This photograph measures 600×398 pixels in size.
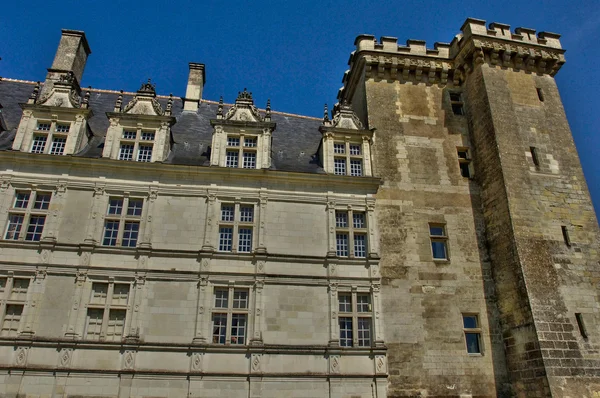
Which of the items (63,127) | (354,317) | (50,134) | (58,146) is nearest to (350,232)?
(354,317)

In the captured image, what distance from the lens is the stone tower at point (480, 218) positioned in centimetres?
1519

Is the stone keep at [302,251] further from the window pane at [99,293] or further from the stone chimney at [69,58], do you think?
the stone chimney at [69,58]

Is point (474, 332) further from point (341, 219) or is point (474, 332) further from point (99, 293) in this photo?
point (99, 293)

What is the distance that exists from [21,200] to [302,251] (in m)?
9.50

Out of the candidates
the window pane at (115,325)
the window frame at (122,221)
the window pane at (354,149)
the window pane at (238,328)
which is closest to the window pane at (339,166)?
the window pane at (354,149)

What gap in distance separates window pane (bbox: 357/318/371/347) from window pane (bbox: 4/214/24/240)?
11.3 m

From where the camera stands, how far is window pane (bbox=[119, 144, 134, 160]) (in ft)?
55.5

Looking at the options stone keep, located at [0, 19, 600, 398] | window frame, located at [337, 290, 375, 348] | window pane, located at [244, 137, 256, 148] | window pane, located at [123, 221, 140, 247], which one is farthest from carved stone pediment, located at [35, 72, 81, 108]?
window frame, located at [337, 290, 375, 348]

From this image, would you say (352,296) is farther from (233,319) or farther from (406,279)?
(233,319)

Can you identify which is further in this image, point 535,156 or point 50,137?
point 535,156

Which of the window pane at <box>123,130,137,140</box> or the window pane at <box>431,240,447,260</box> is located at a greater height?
the window pane at <box>123,130,137,140</box>

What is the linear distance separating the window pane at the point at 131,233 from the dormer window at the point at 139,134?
233cm

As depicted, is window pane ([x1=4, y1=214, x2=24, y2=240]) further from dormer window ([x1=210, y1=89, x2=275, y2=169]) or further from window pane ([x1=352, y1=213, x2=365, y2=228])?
window pane ([x1=352, y1=213, x2=365, y2=228])

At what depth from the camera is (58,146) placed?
660 inches
